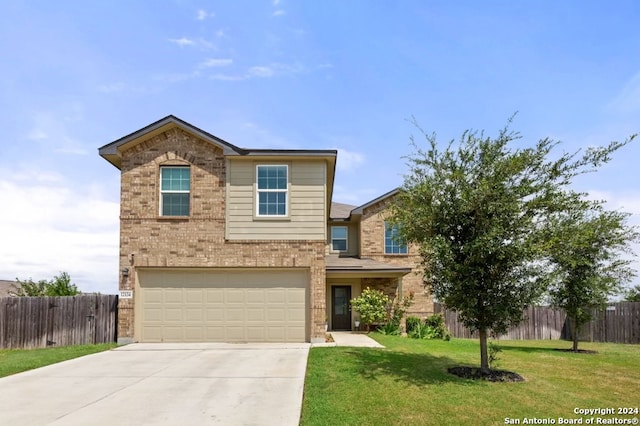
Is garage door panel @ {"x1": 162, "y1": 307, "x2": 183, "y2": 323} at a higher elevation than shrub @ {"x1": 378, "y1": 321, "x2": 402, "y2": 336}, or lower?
higher

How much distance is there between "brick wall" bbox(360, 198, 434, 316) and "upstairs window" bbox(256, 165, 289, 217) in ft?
26.2

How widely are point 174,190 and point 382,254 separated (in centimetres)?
1068

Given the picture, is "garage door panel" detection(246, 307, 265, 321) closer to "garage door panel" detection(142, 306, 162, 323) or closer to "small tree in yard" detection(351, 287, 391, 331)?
"garage door panel" detection(142, 306, 162, 323)

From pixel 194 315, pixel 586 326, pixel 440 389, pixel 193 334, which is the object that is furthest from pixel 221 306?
pixel 586 326

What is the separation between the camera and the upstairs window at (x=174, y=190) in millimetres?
15172

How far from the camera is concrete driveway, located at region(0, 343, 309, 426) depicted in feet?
23.8

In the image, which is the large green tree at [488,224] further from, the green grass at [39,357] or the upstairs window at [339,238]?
the upstairs window at [339,238]

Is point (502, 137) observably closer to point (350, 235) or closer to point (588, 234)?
point (588, 234)

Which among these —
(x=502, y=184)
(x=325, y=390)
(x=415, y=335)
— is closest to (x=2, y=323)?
(x=325, y=390)

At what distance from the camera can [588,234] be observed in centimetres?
1008

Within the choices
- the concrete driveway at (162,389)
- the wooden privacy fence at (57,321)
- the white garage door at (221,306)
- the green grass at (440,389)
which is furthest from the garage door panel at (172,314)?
the green grass at (440,389)

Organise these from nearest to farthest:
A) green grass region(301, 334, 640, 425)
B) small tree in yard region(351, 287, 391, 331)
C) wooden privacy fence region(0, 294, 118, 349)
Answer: green grass region(301, 334, 640, 425) → wooden privacy fence region(0, 294, 118, 349) → small tree in yard region(351, 287, 391, 331)

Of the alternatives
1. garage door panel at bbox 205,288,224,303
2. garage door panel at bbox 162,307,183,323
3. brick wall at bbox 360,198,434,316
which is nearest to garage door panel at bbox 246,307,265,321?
garage door panel at bbox 205,288,224,303

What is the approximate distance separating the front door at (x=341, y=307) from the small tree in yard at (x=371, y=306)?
1497 mm
